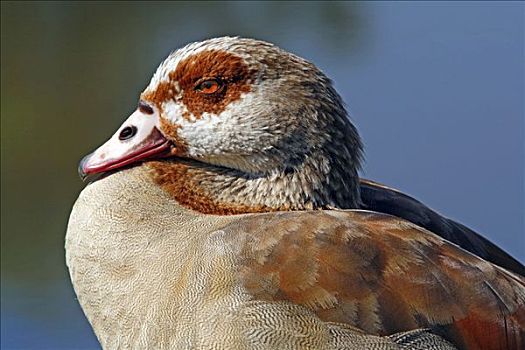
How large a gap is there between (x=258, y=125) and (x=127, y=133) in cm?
46

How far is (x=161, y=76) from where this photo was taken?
160 inches

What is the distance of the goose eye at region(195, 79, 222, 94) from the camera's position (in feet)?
13.2

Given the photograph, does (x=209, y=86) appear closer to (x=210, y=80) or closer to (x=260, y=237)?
(x=210, y=80)

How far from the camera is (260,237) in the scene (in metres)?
3.71

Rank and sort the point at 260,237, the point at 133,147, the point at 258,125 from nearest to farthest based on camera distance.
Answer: the point at 260,237 < the point at 258,125 < the point at 133,147

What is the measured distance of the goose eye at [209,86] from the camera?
4.02 m

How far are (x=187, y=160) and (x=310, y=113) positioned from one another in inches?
17.6

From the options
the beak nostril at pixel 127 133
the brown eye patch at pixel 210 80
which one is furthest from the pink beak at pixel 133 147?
the brown eye patch at pixel 210 80

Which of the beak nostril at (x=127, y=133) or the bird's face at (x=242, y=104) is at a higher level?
the bird's face at (x=242, y=104)

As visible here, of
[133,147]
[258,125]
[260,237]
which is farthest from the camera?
[133,147]

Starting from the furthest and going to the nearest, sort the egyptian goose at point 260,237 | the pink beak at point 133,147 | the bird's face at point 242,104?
the pink beak at point 133,147 → the bird's face at point 242,104 → the egyptian goose at point 260,237

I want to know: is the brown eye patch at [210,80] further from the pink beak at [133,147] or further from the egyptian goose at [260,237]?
the pink beak at [133,147]

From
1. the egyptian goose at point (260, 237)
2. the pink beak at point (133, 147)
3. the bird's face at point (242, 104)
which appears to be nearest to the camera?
the egyptian goose at point (260, 237)

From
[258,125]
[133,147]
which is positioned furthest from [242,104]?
Answer: [133,147]
